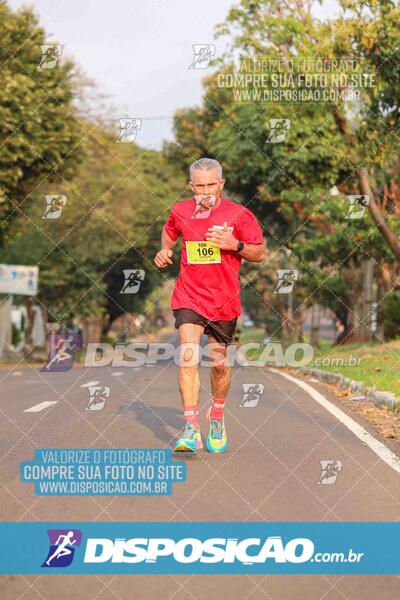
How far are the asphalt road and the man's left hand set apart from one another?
1540 mm

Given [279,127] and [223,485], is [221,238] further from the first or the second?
[279,127]

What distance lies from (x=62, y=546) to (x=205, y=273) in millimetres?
3338

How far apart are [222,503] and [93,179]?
123 feet

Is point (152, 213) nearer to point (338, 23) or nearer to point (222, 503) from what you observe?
point (338, 23)

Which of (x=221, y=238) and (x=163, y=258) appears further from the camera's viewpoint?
(x=163, y=258)

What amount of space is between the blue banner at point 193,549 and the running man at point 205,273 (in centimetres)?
253

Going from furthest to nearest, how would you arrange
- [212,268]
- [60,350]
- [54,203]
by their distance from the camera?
[60,350], [54,203], [212,268]

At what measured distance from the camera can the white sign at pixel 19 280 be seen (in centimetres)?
3647

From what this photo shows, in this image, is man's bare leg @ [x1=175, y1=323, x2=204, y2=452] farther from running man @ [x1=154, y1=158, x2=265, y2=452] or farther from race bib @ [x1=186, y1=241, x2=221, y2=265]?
race bib @ [x1=186, y1=241, x2=221, y2=265]

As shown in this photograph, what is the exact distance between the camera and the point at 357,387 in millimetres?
16172

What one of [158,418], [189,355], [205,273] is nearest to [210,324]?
[189,355]

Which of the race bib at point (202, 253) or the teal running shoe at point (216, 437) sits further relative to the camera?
the teal running shoe at point (216, 437)

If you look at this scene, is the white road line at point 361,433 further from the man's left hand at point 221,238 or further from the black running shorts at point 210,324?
the man's left hand at point 221,238

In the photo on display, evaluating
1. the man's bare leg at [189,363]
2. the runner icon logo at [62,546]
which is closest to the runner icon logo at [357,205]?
the man's bare leg at [189,363]
